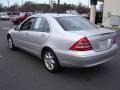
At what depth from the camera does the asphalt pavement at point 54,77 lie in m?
4.39

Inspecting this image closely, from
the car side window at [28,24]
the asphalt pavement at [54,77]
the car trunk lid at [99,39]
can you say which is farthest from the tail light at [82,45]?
the car side window at [28,24]

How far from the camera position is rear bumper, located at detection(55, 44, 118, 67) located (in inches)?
174

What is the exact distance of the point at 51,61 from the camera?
5.21 m

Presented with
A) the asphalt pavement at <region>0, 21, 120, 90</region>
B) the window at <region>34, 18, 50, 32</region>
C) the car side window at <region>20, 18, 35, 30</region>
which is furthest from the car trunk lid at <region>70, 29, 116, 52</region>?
the car side window at <region>20, 18, 35, 30</region>

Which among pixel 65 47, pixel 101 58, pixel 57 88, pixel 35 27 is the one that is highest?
pixel 35 27

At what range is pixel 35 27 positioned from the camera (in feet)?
19.6

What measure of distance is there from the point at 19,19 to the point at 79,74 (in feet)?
75.4

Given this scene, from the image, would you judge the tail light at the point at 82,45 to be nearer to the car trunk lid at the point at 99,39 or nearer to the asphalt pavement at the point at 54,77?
the car trunk lid at the point at 99,39

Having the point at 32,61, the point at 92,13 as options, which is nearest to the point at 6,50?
the point at 32,61

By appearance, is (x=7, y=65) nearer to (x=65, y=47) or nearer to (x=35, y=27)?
(x=35, y=27)

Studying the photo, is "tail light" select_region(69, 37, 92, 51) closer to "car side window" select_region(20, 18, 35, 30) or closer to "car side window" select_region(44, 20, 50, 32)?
"car side window" select_region(44, 20, 50, 32)

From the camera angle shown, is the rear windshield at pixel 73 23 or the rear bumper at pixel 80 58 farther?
the rear windshield at pixel 73 23

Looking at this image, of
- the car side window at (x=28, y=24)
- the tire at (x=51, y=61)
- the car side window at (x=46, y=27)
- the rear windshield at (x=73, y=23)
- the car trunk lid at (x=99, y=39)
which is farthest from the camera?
the car side window at (x=28, y=24)

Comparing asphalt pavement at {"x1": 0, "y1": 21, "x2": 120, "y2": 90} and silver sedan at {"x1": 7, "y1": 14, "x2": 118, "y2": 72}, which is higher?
silver sedan at {"x1": 7, "y1": 14, "x2": 118, "y2": 72}
